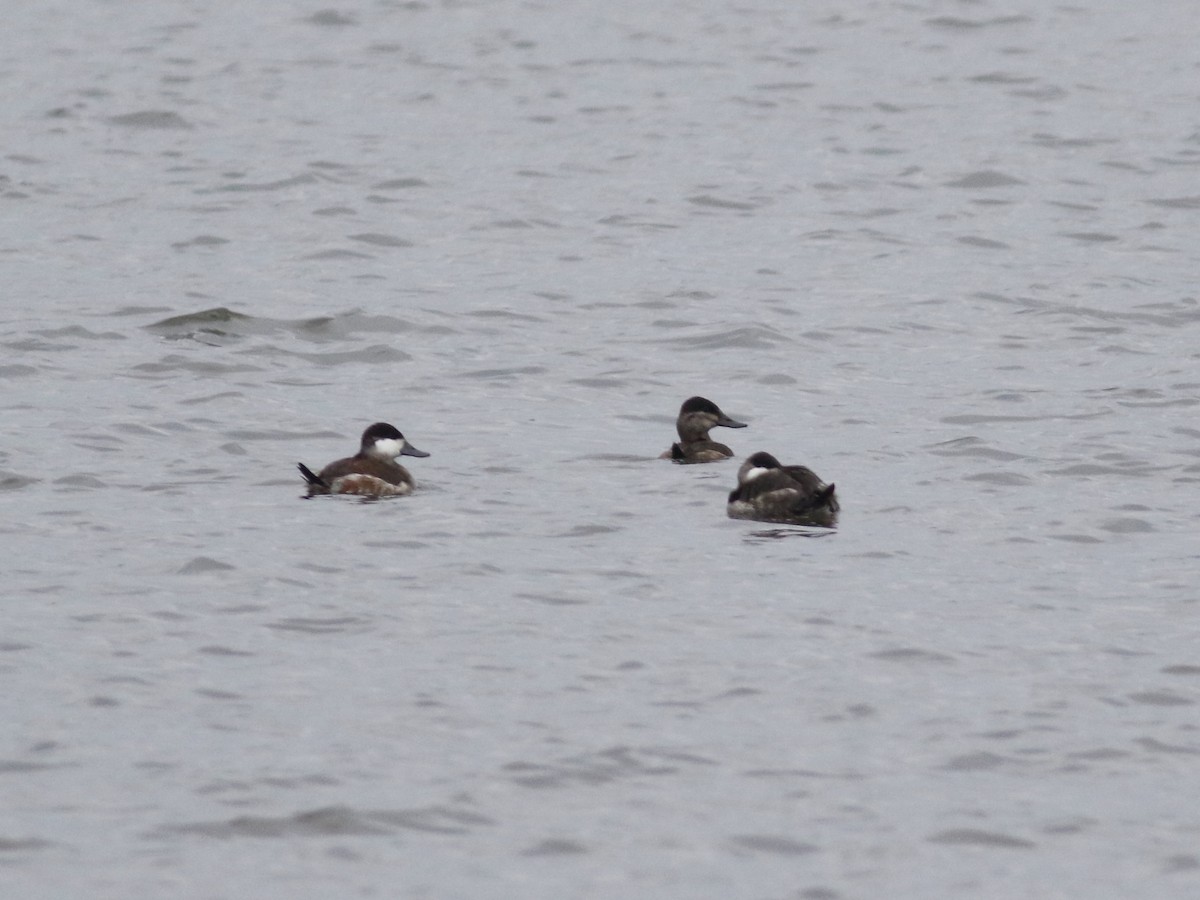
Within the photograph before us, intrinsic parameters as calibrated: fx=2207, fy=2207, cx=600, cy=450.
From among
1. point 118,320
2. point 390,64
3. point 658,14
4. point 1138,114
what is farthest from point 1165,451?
point 658,14

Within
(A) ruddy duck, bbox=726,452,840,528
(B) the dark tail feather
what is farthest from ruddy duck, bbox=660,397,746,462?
(B) the dark tail feather

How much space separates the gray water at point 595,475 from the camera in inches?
308

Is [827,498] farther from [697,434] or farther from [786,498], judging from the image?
[697,434]

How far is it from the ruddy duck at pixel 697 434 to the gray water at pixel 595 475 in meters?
0.32

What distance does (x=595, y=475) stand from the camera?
13164 mm

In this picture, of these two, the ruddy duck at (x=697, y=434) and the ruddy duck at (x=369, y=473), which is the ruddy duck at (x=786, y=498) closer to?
the ruddy duck at (x=697, y=434)

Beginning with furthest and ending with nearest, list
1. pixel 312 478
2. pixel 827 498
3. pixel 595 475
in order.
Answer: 1. pixel 595 475
2. pixel 312 478
3. pixel 827 498

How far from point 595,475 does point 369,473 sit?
4.81 ft

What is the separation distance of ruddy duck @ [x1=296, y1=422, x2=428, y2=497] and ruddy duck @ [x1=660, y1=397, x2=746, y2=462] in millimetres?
1840

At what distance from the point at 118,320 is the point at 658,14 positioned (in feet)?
54.5

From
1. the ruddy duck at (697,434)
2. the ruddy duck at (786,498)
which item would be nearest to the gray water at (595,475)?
the ruddy duck at (786,498)

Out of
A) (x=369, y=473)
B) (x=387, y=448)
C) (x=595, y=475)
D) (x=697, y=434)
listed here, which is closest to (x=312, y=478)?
(x=369, y=473)

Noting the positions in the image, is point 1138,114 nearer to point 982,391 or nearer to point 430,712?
point 982,391

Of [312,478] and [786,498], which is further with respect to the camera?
[312,478]
